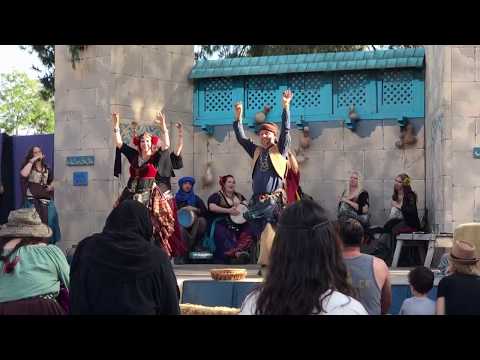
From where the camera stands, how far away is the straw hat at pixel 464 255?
4.45 metres

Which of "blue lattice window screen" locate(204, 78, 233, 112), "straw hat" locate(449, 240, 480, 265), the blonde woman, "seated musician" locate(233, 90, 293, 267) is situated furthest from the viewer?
"blue lattice window screen" locate(204, 78, 233, 112)

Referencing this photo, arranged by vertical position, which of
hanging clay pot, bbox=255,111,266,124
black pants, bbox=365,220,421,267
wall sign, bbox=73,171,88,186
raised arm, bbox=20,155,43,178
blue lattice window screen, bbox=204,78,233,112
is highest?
blue lattice window screen, bbox=204,78,233,112

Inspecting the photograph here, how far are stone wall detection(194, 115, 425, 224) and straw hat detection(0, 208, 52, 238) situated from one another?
23.9 feet

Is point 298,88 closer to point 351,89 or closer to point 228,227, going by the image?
point 351,89

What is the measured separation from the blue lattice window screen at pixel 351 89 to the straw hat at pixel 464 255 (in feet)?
23.9

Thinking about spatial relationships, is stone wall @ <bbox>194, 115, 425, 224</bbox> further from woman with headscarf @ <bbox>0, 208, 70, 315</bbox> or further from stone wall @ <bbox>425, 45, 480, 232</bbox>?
woman with headscarf @ <bbox>0, 208, 70, 315</bbox>

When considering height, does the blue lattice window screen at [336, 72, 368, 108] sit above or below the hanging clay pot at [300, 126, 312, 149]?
above

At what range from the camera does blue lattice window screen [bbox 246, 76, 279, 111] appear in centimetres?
1223

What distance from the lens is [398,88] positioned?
1146 cm

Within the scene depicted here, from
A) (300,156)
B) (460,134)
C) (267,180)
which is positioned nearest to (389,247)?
(460,134)

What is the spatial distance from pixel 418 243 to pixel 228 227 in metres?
2.45

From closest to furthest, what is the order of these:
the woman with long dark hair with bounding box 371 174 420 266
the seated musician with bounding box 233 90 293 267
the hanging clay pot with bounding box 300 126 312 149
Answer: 1. the seated musician with bounding box 233 90 293 267
2. the woman with long dark hair with bounding box 371 174 420 266
3. the hanging clay pot with bounding box 300 126 312 149

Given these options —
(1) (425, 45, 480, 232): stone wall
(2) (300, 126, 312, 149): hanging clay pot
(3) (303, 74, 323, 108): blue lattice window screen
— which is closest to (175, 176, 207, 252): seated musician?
(2) (300, 126, 312, 149): hanging clay pot

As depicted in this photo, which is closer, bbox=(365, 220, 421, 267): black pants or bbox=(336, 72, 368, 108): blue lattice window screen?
bbox=(365, 220, 421, 267): black pants
